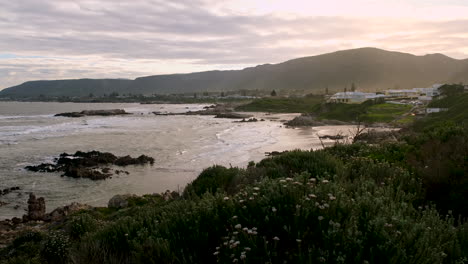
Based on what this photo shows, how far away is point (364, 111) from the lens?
68.3 metres

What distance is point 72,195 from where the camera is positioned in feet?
73.6

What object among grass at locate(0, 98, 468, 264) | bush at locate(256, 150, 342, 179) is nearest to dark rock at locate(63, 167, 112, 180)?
bush at locate(256, 150, 342, 179)

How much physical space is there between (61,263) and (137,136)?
146ft

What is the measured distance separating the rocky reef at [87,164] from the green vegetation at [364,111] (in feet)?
128

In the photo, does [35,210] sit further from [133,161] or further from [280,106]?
→ [280,106]

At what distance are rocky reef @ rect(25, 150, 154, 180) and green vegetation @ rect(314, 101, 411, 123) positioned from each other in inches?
1537

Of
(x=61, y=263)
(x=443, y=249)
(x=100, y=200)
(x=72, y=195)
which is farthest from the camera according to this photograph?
(x=72, y=195)

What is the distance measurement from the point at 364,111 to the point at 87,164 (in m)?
51.4

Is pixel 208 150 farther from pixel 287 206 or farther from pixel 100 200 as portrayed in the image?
pixel 287 206

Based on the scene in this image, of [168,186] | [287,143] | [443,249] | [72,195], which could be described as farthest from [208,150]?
[443,249]

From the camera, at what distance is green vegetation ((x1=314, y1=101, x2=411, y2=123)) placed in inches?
2406

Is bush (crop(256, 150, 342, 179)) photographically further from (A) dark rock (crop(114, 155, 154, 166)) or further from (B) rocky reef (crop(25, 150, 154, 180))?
(A) dark rock (crop(114, 155, 154, 166))

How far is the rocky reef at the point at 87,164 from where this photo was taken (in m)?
27.0

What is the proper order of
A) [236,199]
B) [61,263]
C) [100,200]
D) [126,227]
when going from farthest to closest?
[100,200]
[61,263]
[126,227]
[236,199]
